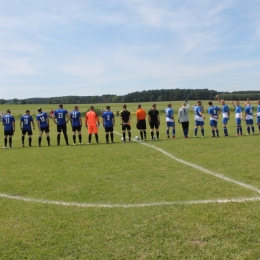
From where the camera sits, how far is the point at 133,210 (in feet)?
17.5

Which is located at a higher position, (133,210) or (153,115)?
(153,115)

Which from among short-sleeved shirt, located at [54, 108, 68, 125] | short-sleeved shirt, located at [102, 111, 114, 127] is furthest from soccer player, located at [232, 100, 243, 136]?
short-sleeved shirt, located at [54, 108, 68, 125]

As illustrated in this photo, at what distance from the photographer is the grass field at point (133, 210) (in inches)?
157

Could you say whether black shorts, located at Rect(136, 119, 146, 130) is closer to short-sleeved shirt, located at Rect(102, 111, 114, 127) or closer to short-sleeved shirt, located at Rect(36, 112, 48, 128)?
short-sleeved shirt, located at Rect(102, 111, 114, 127)

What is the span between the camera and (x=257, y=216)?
4.78 m

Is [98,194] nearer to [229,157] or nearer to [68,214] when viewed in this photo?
[68,214]

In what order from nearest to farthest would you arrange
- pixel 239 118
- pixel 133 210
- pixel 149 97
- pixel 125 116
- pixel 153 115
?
pixel 133 210 < pixel 125 116 < pixel 153 115 < pixel 239 118 < pixel 149 97

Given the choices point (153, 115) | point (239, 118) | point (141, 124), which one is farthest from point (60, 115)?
point (239, 118)

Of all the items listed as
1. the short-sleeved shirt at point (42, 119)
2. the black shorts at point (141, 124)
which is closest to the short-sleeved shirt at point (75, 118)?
the short-sleeved shirt at point (42, 119)

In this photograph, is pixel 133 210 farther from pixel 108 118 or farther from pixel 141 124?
pixel 141 124

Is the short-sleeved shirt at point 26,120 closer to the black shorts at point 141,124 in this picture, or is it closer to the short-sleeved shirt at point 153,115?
the black shorts at point 141,124

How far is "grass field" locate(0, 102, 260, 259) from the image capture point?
13.1 ft

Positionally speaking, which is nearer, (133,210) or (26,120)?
(133,210)

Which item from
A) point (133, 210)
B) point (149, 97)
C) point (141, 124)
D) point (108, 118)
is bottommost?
point (133, 210)
